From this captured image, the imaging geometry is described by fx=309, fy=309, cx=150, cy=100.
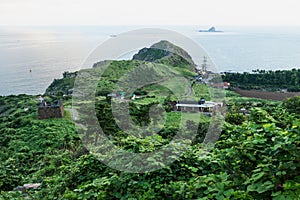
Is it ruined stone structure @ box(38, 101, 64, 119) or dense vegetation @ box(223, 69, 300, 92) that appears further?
dense vegetation @ box(223, 69, 300, 92)

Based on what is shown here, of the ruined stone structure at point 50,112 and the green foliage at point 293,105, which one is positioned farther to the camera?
the ruined stone structure at point 50,112

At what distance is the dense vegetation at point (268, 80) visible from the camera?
26922mm

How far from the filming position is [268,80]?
92.8 ft

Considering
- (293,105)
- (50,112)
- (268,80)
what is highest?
(293,105)

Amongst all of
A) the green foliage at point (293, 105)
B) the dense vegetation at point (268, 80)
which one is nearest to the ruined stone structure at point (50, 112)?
the green foliage at point (293, 105)

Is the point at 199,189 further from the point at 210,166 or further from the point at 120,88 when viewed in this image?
the point at 120,88

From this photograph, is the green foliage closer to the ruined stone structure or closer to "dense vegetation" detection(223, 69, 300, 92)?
the ruined stone structure

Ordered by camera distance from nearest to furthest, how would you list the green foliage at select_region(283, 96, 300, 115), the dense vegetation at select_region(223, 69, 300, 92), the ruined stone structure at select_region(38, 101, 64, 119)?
the green foliage at select_region(283, 96, 300, 115)
the ruined stone structure at select_region(38, 101, 64, 119)
the dense vegetation at select_region(223, 69, 300, 92)

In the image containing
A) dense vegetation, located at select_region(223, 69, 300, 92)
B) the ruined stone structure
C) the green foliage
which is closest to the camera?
the green foliage

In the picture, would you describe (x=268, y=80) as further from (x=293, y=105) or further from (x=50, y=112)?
(x=293, y=105)

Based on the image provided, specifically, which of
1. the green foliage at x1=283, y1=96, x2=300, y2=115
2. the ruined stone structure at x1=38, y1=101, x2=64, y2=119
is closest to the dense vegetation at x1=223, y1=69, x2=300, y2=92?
the ruined stone structure at x1=38, y1=101, x2=64, y2=119

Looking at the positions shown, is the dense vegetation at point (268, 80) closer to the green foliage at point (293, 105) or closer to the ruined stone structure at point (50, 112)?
the ruined stone structure at point (50, 112)

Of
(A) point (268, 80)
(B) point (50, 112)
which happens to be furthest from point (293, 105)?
(A) point (268, 80)

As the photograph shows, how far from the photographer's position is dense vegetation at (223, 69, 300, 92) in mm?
26922
